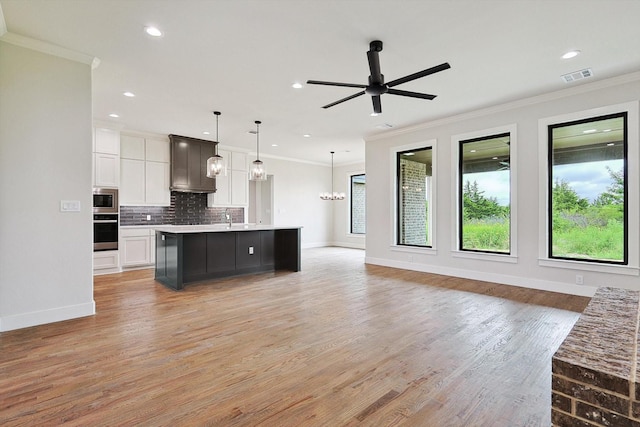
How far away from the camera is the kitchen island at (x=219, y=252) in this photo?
4820 millimetres

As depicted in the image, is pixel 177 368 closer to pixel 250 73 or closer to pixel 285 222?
pixel 250 73

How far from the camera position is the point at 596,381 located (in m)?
0.81

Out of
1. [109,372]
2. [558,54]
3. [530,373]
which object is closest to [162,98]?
[109,372]

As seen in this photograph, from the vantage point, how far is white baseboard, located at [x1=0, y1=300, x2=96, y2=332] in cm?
312

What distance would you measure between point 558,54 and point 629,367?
3784 mm

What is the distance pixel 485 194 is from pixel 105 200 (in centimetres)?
678

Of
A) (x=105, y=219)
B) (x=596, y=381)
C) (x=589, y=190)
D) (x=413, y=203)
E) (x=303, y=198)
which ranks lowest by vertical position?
(x=596, y=381)

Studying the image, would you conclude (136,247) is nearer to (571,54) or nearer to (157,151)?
(157,151)

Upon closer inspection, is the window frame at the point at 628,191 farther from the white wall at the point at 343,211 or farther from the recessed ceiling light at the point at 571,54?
the white wall at the point at 343,211

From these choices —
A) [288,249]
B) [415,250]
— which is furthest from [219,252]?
[415,250]

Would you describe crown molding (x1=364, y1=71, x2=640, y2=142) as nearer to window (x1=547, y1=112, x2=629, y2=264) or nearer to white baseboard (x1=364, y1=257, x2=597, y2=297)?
window (x1=547, y1=112, x2=629, y2=264)

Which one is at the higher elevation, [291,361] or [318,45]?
[318,45]

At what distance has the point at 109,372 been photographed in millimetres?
2301

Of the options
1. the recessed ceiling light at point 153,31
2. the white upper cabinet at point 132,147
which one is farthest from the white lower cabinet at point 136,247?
the recessed ceiling light at point 153,31
